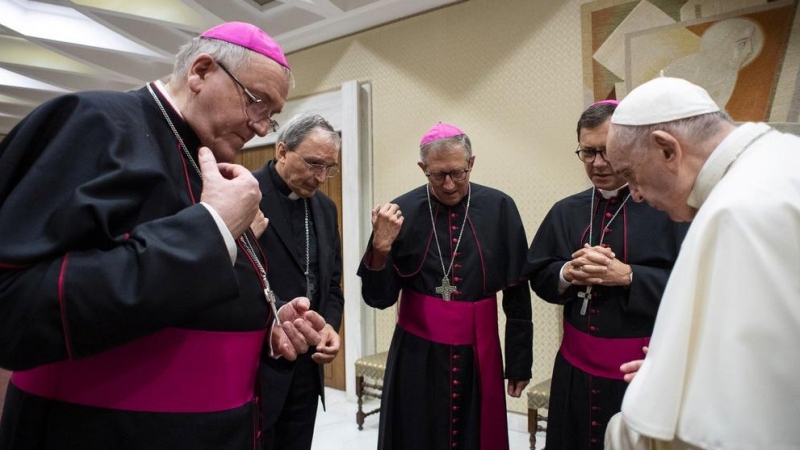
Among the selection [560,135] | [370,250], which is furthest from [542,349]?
[370,250]

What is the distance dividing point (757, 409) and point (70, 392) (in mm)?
1386

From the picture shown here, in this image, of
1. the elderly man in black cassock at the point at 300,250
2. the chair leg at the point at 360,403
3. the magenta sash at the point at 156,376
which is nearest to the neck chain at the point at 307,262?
the elderly man in black cassock at the point at 300,250

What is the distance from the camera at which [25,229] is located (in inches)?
38.3

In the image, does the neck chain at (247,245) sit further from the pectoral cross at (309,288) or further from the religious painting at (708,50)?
the religious painting at (708,50)

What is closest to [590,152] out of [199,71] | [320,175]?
[320,175]

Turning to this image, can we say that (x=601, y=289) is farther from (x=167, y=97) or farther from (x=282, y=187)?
(x=167, y=97)

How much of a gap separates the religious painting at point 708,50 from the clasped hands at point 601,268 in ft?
6.35

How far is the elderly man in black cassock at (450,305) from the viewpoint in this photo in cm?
251

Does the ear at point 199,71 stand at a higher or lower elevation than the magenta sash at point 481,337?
higher

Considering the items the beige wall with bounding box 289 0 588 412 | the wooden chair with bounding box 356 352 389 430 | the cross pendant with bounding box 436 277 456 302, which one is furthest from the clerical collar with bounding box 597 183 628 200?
Result: the wooden chair with bounding box 356 352 389 430

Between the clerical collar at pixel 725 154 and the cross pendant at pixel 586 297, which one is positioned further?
the cross pendant at pixel 586 297

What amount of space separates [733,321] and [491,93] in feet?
12.5

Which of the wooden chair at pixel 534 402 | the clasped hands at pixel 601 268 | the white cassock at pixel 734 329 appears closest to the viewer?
the white cassock at pixel 734 329

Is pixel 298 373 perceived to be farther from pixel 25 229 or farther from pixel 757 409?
pixel 757 409
